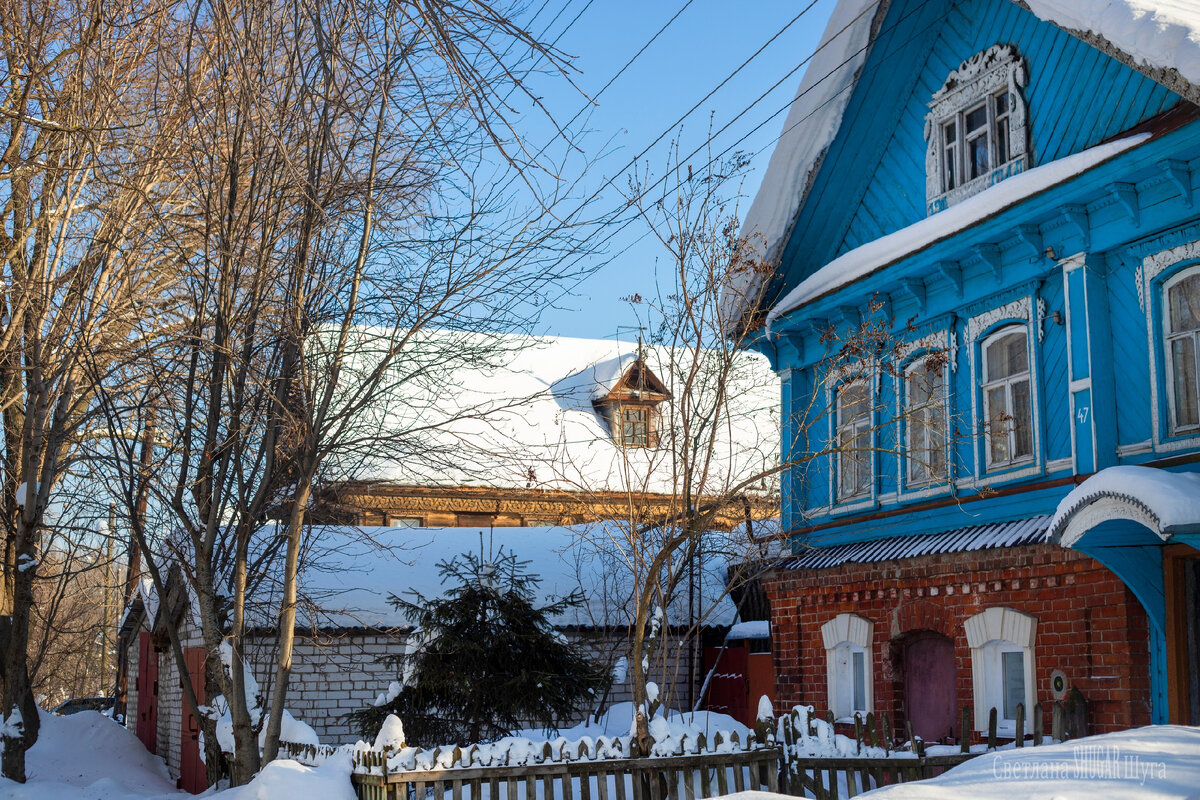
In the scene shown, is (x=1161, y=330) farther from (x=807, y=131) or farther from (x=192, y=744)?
(x=192, y=744)

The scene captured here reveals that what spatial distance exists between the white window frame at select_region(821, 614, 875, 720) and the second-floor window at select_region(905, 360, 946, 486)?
5.69ft

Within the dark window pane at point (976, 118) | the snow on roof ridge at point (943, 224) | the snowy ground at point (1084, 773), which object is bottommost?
the snowy ground at point (1084, 773)

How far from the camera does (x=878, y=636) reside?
1205 cm

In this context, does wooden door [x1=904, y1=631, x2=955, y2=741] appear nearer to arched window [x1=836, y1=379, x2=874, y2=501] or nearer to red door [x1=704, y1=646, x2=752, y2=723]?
arched window [x1=836, y1=379, x2=874, y2=501]

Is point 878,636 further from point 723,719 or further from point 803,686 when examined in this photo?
point 723,719

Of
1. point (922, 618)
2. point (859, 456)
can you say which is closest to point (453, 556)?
point (859, 456)

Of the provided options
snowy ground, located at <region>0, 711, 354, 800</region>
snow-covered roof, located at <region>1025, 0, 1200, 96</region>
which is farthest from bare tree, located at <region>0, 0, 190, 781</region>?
snow-covered roof, located at <region>1025, 0, 1200, 96</region>

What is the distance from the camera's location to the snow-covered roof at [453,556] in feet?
60.6

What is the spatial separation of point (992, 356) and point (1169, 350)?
85.5 inches

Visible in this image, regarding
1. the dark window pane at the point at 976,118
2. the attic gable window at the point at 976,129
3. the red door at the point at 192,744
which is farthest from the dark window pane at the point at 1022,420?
the red door at the point at 192,744

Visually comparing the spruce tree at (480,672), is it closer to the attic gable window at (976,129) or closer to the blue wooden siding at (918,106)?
the blue wooden siding at (918,106)

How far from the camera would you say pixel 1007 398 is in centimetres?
1082

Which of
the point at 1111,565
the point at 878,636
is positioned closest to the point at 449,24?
the point at 1111,565

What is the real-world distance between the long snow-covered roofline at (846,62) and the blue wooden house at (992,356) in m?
0.03
